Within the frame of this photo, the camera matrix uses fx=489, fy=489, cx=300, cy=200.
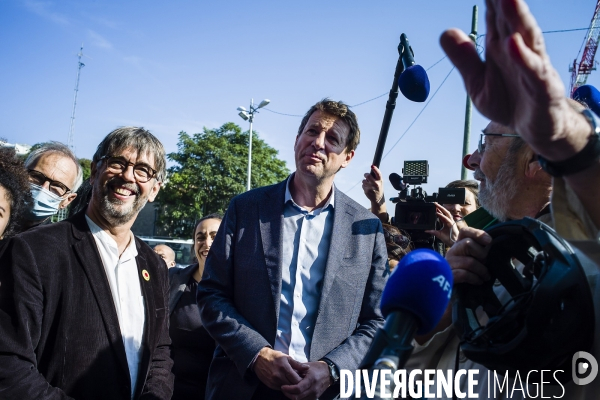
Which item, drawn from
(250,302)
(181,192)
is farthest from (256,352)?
(181,192)

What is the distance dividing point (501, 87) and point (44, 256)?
2039mm

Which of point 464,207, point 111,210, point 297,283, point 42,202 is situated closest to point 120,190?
point 111,210

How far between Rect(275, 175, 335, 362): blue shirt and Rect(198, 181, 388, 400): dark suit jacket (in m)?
0.06

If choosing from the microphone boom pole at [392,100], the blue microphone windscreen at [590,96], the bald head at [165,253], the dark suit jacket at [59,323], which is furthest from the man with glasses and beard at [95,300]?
the bald head at [165,253]

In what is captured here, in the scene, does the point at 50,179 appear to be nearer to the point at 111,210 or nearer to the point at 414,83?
the point at 111,210

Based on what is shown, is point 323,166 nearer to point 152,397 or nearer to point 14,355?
point 152,397

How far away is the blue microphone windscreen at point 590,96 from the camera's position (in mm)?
1628

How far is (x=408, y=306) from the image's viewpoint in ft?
2.97

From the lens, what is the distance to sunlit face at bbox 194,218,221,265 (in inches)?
171

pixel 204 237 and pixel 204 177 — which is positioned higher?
pixel 204 177

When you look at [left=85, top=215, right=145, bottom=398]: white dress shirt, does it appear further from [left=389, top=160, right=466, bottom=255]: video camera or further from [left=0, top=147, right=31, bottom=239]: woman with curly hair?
[left=389, top=160, right=466, bottom=255]: video camera

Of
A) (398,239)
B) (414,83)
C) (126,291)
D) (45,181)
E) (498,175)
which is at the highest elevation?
(414,83)

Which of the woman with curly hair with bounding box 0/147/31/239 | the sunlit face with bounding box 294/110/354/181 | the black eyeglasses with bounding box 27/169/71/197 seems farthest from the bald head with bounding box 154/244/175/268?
the sunlit face with bounding box 294/110/354/181

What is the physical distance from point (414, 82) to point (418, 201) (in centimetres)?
87
